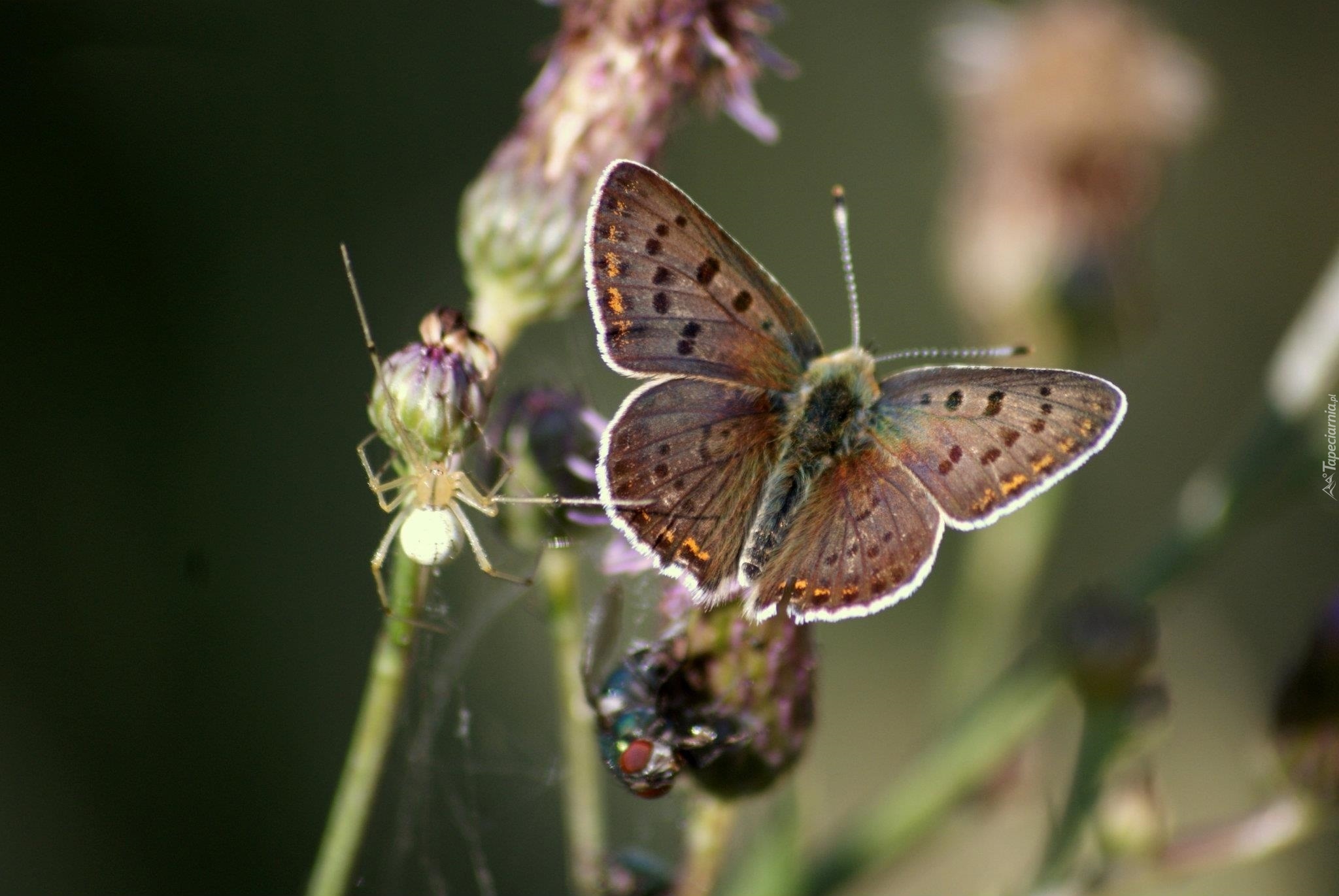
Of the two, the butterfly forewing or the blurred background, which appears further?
the blurred background

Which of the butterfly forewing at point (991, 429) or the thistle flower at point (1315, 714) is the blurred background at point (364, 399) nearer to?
the thistle flower at point (1315, 714)

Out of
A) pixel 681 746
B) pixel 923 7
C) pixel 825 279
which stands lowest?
pixel 681 746

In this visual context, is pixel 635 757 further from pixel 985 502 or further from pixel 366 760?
pixel 985 502

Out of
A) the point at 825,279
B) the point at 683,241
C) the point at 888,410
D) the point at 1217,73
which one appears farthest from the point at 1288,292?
the point at 683,241

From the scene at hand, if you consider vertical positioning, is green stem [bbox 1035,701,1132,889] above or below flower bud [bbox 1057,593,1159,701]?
below

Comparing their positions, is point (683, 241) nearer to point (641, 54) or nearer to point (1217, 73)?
point (641, 54)

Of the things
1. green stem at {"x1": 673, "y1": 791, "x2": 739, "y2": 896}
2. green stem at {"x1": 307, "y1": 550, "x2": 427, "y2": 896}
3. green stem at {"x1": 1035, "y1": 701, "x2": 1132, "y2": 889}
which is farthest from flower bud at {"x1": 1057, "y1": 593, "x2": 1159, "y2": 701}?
green stem at {"x1": 307, "y1": 550, "x2": 427, "y2": 896}

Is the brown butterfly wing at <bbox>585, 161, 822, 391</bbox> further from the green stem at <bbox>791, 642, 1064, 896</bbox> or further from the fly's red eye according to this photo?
the green stem at <bbox>791, 642, 1064, 896</bbox>

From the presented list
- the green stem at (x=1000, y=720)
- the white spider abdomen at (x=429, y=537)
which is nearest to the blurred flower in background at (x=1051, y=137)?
the green stem at (x=1000, y=720)
